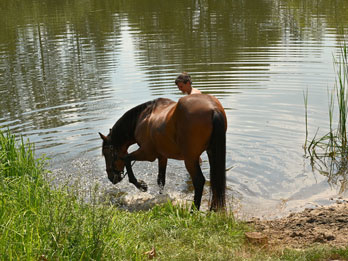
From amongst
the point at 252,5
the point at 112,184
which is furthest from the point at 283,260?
the point at 252,5

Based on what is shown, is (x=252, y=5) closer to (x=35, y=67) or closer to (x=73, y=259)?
(x=35, y=67)

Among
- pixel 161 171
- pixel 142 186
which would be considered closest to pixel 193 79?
pixel 161 171

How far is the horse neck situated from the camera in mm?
A: 7254

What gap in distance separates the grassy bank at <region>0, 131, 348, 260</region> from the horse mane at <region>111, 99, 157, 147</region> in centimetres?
196

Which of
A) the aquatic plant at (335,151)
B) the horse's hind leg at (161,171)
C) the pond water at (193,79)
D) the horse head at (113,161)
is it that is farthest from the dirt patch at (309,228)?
the horse head at (113,161)

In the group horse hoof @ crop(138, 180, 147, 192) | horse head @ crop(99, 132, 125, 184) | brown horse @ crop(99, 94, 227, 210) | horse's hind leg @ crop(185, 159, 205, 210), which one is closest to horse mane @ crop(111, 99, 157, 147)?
brown horse @ crop(99, 94, 227, 210)

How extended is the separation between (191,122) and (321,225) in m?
1.85

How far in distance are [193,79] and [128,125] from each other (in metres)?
6.09

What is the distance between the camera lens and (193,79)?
1318 centimetres

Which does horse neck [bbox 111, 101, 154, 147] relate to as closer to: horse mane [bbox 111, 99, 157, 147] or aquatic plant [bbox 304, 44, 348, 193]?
horse mane [bbox 111, 99, 157, 147]

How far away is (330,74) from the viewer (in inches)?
512

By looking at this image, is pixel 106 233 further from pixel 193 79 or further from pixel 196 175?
pixel 193 79

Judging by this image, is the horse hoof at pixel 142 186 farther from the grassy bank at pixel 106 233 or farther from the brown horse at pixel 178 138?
the grassy bank at pixel 106 233

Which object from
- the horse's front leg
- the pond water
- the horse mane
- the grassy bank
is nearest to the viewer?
the grassy bank
